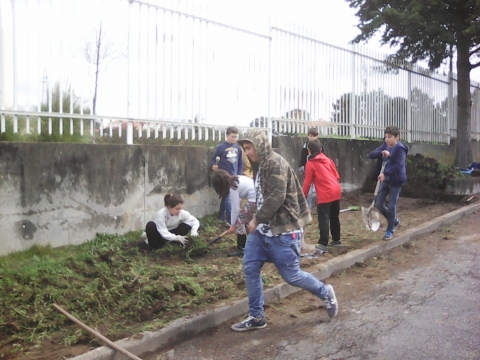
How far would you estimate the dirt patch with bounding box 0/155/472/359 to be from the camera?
387 centimetres

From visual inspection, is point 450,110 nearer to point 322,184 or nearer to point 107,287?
point 322,184

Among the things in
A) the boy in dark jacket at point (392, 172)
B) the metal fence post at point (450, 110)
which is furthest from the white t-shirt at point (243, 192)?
the metal fence post at point (450, 110)

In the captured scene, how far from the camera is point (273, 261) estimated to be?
414 centimetres

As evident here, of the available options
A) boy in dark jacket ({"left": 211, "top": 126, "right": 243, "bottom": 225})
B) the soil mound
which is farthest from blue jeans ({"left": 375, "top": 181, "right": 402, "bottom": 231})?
the soil mound

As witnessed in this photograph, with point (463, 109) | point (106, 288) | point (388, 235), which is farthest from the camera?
point (463, 109)

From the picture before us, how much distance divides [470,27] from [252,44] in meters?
5.73

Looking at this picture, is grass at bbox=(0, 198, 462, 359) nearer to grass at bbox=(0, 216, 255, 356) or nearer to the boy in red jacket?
grass at bbox=(0, 216, 255, 356)

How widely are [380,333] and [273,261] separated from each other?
1.06 meters

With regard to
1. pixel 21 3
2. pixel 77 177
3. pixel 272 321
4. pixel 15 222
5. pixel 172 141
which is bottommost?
pixel 272 321

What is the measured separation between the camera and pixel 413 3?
11.6 meters

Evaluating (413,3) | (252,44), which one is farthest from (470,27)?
(252,44)

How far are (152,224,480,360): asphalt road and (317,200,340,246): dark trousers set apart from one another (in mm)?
1330

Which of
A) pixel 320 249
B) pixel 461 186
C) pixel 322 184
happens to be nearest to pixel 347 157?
pixel 461 186

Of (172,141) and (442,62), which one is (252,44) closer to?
(172,141)
